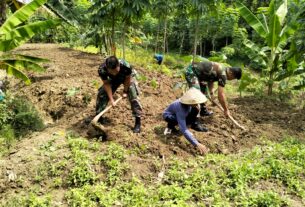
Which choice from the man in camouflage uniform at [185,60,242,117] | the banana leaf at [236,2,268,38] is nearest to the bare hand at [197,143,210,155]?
the man in camouflage uniform at [185,60,242,117]

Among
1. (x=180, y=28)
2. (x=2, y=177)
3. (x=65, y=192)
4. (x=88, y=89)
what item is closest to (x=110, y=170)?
(x=65, y=192)

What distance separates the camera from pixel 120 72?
243 inches

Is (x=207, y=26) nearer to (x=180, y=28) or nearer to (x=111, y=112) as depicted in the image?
(x=180, y=28)

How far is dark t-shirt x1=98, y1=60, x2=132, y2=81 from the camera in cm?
607

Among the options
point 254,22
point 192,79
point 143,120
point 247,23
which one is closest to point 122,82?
point 143,120

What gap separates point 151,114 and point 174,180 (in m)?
2.44

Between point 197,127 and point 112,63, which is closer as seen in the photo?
point 112,63

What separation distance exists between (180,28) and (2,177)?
83.6ft

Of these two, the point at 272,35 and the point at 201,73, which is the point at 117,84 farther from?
the point at 272,35

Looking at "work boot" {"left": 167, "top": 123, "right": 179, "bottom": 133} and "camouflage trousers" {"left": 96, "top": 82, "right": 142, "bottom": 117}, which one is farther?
"camouflage trousers" {"left": 96, "top": 82, "right": 142, "bottom": 117}

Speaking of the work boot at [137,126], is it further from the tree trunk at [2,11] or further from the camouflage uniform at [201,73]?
the tree trunk at [2,11]

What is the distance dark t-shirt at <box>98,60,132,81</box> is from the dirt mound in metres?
0.82

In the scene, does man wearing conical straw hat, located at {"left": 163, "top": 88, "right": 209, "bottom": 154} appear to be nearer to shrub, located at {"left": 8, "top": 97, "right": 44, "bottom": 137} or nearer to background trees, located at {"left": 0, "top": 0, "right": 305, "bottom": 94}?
shrub, located at {"left": 8, "top": 97, "right": 44, "bottom": 137}

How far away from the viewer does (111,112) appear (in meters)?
7.04
